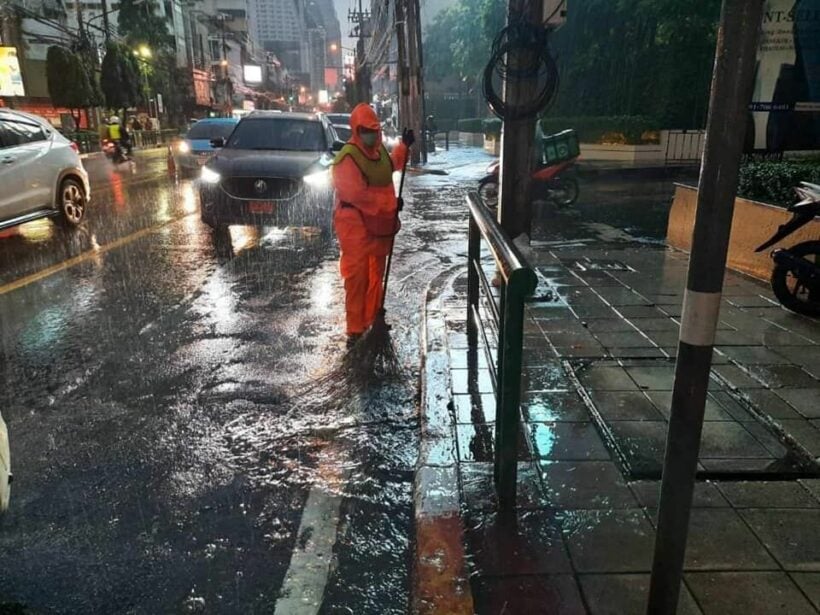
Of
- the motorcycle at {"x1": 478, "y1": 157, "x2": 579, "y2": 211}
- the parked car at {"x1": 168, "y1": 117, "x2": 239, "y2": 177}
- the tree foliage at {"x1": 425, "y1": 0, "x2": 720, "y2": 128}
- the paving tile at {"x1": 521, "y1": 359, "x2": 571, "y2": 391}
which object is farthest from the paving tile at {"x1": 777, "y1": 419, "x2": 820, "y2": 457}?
the tree foliage at {"x1": 425, "y1": 0, "x2": 720, "y2": 128}

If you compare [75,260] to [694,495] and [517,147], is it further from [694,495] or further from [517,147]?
[694,495]

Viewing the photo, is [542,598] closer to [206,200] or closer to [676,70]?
[206,200]

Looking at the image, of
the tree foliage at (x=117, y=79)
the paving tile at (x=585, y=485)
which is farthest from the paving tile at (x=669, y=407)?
the tree foliage at (x=117, y=79)

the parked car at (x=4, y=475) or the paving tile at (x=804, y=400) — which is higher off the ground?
the parked car at (x=4, y=475)

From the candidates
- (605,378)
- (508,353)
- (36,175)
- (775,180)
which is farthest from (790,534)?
(36,175)

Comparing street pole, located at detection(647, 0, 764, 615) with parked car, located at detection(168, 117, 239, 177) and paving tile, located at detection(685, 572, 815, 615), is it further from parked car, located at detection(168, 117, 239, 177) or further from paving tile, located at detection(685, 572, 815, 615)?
parked car, located at detection(168, 117, 239, 177)

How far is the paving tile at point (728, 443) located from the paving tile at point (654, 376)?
544mm

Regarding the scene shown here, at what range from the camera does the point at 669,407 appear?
12.4ft

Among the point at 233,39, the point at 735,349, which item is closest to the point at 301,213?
the point at 735,349

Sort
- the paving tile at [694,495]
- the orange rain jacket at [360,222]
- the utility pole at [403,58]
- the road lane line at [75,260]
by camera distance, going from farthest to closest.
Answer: the utility pole at [403,58]
the road lane line at [75,260]
the orange rain jacket at [360,222]
the paving tile at [694,495]

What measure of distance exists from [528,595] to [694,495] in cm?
111

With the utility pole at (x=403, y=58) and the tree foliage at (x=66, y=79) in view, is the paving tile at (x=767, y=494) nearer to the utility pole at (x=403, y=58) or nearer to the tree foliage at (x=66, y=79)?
the utility pole at (x=403, y=58)

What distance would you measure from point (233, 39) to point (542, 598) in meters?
92.7

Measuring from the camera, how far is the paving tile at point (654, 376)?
4246 mm
